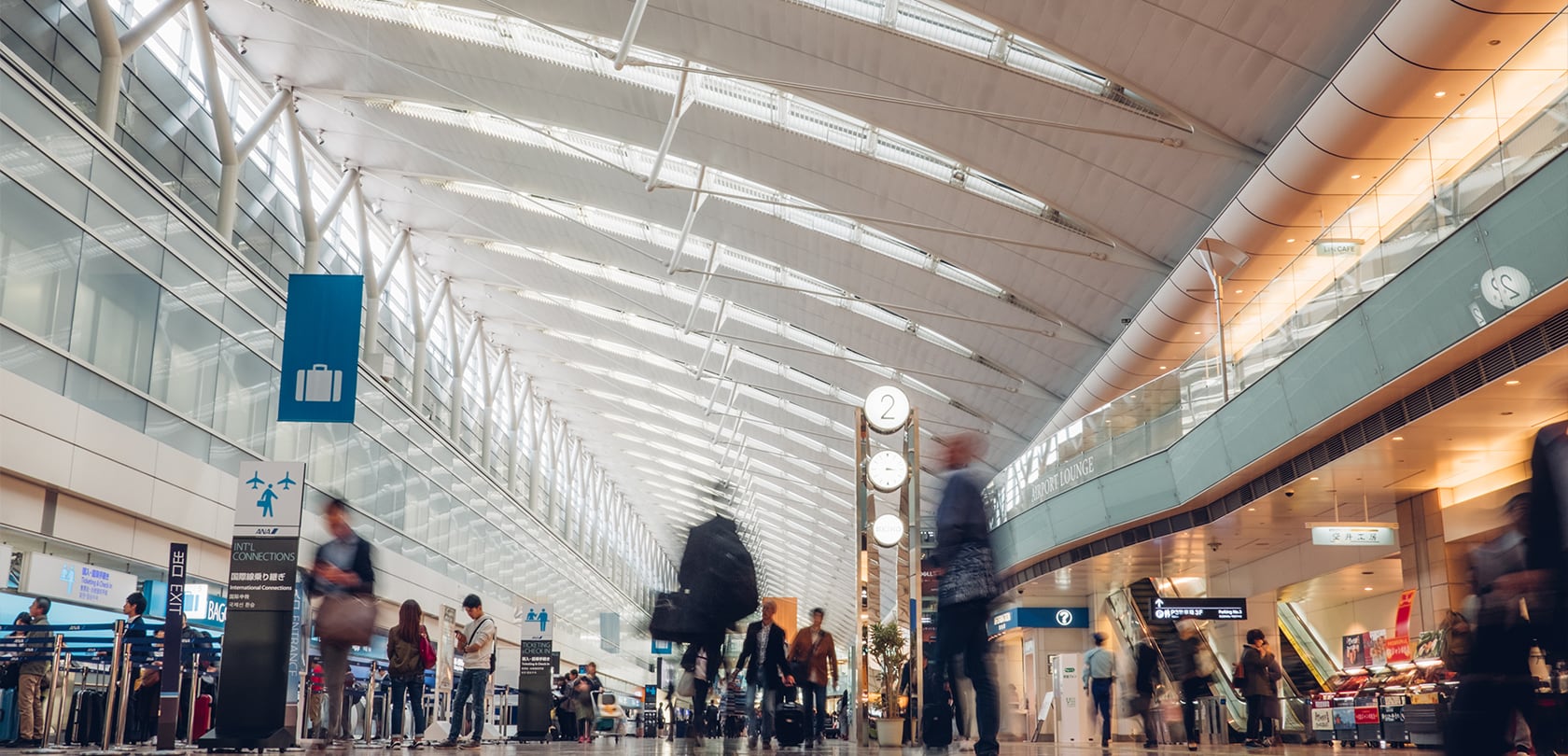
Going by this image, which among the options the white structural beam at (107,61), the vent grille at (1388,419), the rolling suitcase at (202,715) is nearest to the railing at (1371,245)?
the vent grille at (1388,419)

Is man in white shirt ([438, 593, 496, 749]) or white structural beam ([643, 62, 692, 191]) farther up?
white structural beam ([643, 62, 692, 191])

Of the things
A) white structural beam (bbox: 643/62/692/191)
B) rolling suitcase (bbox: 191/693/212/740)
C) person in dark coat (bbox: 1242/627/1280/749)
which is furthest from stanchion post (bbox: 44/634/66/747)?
person in dark coat (bbox: 1242/627/1280/749)

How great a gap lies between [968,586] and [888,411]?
6.45 metres

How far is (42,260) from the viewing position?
13.7 meters

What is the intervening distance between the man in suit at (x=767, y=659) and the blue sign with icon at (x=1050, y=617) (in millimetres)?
21382

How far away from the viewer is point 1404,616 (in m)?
21.6

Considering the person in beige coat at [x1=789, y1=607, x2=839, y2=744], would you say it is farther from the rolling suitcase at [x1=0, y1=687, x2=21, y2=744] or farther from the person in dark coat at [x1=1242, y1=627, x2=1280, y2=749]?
the rolling suitcase at [x1=0, y1=687, x2=21, y2=744]

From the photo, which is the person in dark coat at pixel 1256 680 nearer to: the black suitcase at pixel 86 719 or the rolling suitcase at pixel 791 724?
the rolling suitcase at pixel 791 724

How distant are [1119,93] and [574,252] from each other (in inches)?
603

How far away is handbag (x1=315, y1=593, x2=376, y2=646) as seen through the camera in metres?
8.96

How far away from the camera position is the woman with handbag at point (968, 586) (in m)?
7.86

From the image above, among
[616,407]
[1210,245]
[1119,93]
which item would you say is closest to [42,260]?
[1119,93]

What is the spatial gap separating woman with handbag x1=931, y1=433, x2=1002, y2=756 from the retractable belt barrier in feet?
24.6

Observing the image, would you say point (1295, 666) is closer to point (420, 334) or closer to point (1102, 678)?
point (1102, 678)
